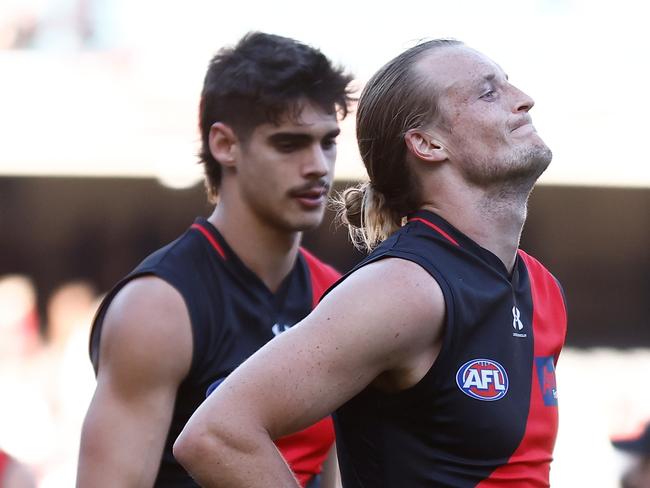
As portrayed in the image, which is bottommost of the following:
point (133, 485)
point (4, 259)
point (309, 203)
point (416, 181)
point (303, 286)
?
point (4, 259)

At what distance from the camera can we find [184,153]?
9.35 meters

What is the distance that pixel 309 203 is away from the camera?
3.61m

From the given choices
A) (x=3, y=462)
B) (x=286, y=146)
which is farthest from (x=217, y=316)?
(x=3, y=462)

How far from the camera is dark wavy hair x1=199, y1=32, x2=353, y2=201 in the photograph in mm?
3783

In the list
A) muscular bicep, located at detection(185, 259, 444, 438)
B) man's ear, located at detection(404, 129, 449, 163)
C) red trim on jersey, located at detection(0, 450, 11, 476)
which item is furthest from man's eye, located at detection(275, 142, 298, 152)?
red trim on jersey, located at detection(0, 450, 11, 476)

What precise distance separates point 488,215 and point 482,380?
438 millimetres

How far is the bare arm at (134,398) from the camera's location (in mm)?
3158

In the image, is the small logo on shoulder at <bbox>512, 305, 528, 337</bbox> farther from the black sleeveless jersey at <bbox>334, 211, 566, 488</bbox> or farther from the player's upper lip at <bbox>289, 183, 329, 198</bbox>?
the player's upper lip at <bbox>289, 183, 329, 198</bbox>

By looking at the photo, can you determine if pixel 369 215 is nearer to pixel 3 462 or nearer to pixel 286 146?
pixel 286 146

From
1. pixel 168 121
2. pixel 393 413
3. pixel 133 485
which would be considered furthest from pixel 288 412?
pixel 168 121

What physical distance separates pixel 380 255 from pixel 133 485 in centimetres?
117

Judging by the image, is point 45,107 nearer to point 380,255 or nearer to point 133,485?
point 133,485

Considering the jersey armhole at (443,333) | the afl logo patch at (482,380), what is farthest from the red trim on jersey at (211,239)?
the afl logo patch at (482,380)

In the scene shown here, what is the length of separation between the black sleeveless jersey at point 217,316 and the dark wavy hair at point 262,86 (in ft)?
1.39
